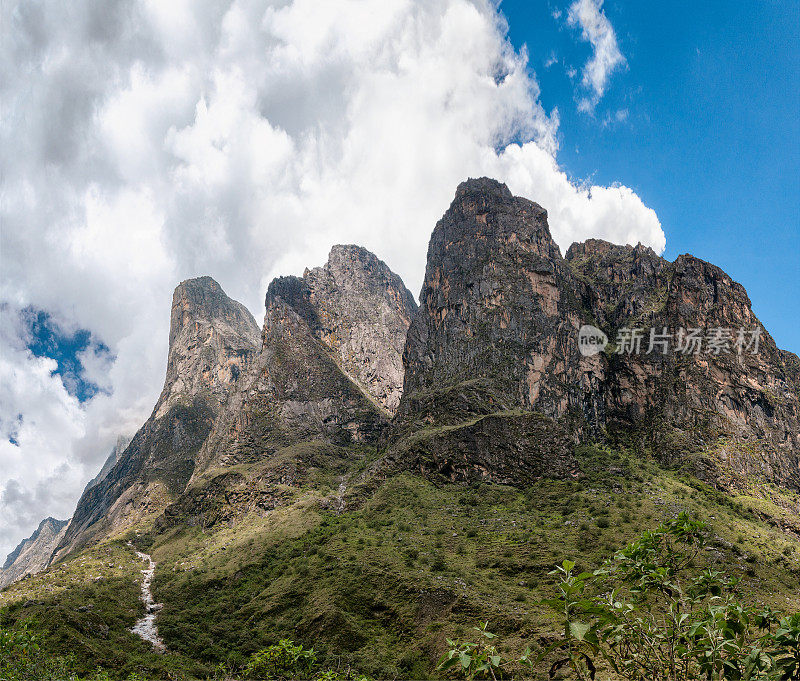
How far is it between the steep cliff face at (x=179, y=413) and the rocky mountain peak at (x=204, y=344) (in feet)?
0.87

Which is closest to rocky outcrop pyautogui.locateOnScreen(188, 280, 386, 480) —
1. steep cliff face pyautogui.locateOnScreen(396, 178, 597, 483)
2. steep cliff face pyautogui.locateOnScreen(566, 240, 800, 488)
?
steep cliff face pyautogui.locateOnScreen(396, 178, 597, 483)

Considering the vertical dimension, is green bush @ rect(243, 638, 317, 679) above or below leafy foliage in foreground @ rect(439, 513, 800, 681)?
below

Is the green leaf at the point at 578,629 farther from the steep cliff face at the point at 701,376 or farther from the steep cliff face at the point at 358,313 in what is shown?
the steep cliff face at the point at 358,313

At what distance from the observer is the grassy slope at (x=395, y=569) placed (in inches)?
1157

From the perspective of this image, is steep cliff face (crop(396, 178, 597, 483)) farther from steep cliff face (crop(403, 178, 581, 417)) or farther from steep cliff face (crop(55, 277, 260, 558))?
steep cliff face (crop(55, 277, 260, 558))

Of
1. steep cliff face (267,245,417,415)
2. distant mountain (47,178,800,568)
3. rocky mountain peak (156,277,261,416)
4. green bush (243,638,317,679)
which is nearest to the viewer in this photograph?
green bush (243,638,317,679)

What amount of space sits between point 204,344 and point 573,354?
124080mm

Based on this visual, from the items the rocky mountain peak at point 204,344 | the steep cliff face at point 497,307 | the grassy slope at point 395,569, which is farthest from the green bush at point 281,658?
the rocky mountain peak at point 204,344

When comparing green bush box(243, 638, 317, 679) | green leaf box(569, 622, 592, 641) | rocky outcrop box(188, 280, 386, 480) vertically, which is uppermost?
rocky outcrop box(188, 280, 386, 480)

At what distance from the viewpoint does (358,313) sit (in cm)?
14962

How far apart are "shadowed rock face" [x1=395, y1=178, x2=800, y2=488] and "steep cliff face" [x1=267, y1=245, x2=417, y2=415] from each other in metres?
37.0

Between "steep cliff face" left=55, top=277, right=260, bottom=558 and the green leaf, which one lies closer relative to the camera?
the green leaf

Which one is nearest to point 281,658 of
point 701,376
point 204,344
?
point 701,376

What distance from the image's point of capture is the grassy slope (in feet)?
96.4
